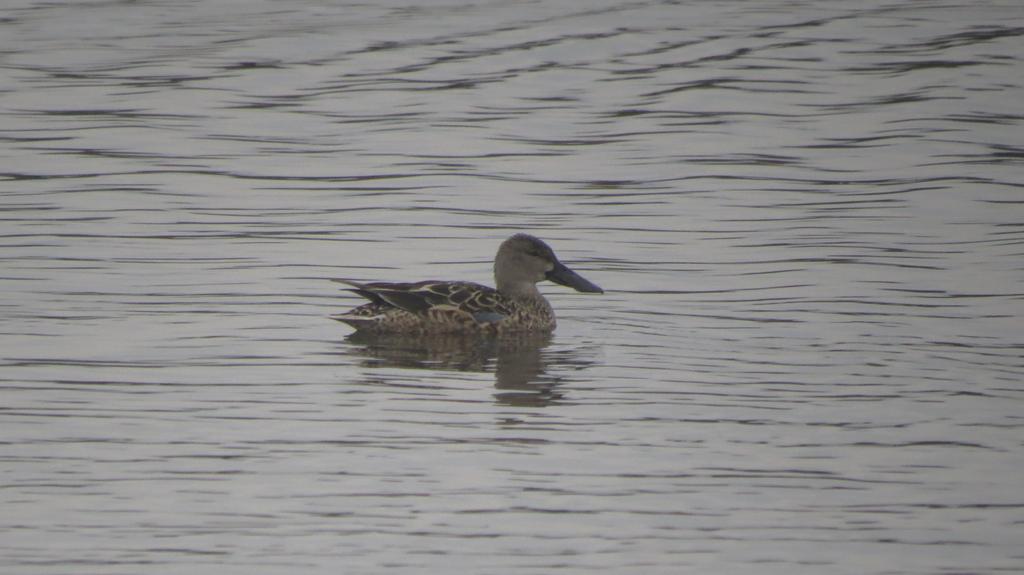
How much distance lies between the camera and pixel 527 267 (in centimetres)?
1258

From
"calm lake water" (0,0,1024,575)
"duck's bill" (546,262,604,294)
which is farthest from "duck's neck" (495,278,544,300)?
"calm lake water" (0,0,1024,575)

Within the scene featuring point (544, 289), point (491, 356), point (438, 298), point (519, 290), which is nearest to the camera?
point (491, 356)

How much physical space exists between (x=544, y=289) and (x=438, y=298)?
11.2ft

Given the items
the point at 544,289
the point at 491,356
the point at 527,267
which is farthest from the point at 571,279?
the point at 544,289

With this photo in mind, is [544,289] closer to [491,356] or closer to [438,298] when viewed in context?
[438,298]

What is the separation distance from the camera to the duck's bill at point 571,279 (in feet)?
40.8

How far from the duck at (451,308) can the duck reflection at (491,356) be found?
0.18 ft

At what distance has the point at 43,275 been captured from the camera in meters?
13.0

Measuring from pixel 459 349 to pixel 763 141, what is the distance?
776 centimetres

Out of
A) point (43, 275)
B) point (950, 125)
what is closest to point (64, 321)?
point (43, 275)

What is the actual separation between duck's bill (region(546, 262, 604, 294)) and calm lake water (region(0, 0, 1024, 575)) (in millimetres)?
209

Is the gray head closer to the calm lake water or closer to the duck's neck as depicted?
the duck's neck

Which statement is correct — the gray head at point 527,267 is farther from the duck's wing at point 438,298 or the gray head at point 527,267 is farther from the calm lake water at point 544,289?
the duck's wing at point 438,298

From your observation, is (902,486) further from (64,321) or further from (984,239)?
(984,239)
